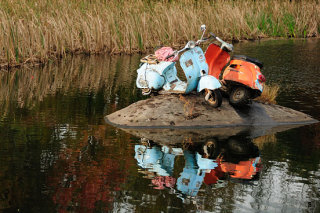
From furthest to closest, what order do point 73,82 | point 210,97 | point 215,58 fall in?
point 73,82 < point 215,58 < point 210,97

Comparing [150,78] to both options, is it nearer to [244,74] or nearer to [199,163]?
[244,74]

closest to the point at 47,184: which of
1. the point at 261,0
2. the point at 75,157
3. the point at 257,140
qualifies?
the point at 75,157

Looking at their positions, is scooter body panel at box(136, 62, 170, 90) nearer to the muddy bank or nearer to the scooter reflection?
the muddy bank

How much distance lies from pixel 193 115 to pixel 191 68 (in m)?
0.77

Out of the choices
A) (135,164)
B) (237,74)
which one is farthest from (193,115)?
(135,164)

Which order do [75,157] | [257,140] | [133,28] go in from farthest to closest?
[133,28] < [257,140] < [75,157]

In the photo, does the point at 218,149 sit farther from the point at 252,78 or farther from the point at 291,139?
the point at 252,78

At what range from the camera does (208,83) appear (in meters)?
9.11

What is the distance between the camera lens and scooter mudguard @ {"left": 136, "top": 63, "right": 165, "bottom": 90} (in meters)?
9.70

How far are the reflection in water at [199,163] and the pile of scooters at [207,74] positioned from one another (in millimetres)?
1195

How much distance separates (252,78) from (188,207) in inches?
171

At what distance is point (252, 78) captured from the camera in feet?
30.4

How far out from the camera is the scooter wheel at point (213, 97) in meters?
9.21

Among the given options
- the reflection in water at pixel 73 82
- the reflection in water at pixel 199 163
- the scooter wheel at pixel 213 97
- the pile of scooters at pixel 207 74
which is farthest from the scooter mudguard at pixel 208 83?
the reflection in water at pixel 73 82
